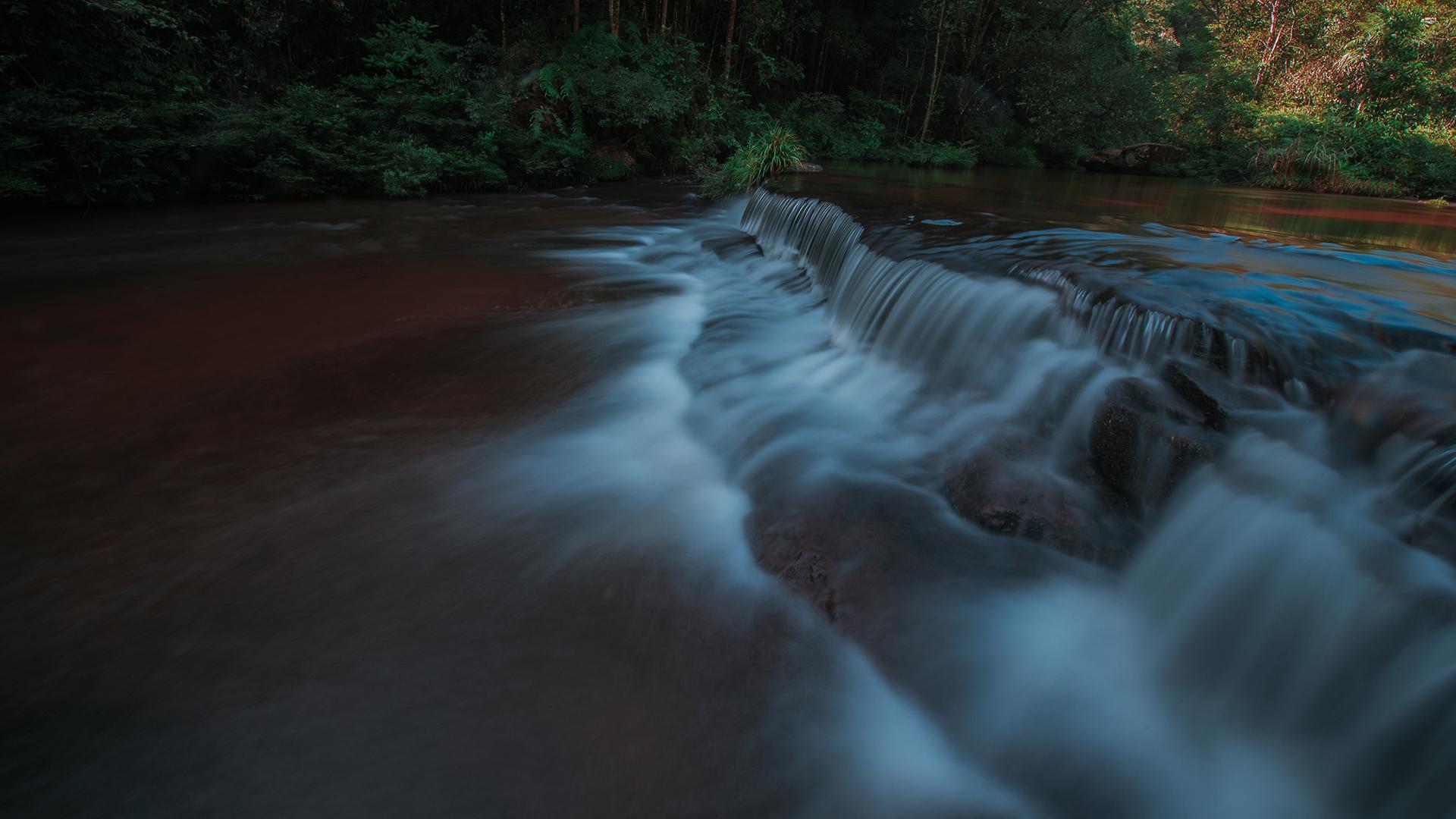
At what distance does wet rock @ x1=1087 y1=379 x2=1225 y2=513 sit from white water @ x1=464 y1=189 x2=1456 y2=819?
0.08 m

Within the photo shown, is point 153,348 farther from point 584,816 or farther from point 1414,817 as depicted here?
point 1414,817

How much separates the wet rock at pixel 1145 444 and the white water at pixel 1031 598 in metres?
0.08

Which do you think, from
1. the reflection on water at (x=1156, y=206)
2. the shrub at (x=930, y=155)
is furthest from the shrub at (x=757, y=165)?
the shrub at (x=930, y=155)

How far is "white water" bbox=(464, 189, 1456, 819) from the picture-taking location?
6.78ft

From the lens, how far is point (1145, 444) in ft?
10.1

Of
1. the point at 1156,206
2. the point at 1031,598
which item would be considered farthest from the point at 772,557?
the point at 1156,206

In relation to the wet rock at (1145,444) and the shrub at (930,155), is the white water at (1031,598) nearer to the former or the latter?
the wet rock at (1145,444)

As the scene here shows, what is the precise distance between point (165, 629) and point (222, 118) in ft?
37.4

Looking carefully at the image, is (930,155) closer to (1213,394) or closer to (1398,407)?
(1213,394)

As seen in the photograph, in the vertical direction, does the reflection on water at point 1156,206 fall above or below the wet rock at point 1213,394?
above

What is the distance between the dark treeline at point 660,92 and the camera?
9805mm

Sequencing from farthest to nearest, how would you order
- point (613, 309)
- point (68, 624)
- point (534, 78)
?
point (534, 78) → point (613, 309) → point (68, 624)

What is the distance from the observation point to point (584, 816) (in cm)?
185

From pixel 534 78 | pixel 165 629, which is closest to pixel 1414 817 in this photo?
pixel 165 629
